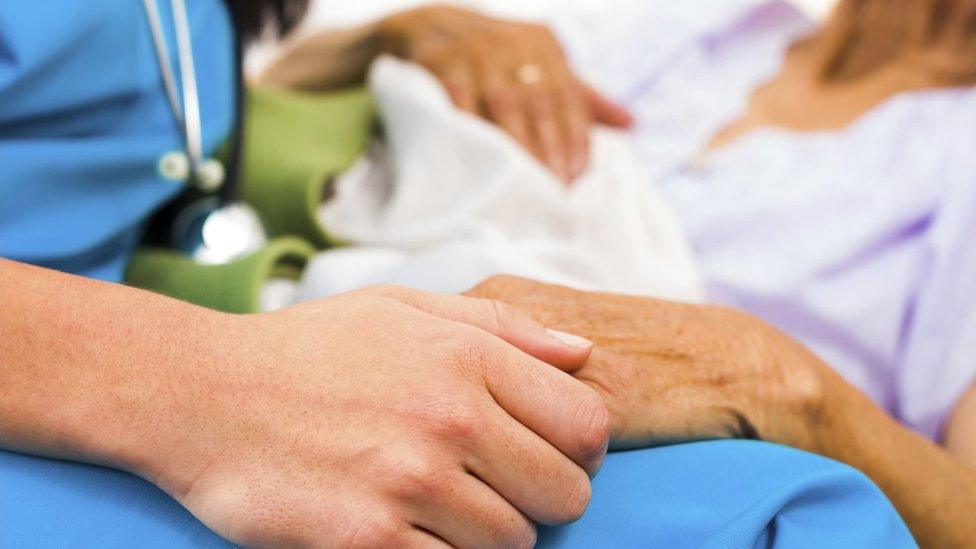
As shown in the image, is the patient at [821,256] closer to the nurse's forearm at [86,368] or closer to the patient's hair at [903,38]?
the patient's hair at [903,38]

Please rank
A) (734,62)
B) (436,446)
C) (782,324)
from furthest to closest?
(734,62) → (782,324) → (436,446)

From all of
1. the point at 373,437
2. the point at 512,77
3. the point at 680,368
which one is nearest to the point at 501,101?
the point at 512,77

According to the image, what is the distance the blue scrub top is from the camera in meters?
0.57

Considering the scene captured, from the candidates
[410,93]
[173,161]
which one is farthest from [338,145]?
[173,161]

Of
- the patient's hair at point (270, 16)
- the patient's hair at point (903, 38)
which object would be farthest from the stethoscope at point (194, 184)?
the patient's hair at point (903, 38)

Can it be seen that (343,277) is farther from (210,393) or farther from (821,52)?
(821,52)

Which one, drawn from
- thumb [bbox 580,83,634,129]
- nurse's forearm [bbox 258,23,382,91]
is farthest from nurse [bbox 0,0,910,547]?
nurse's forearm [bbox 258,23,382,91]

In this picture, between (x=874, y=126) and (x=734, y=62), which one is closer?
(x=874, y=126)

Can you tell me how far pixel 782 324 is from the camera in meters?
0.79

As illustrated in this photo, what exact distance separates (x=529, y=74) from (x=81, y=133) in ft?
1.52

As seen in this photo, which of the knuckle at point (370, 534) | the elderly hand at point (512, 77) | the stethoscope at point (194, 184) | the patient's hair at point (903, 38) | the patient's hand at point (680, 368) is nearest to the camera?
the knuckle at point (370, 534)

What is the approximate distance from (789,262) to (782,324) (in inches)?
2.3

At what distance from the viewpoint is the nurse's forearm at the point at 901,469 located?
540 millimetres

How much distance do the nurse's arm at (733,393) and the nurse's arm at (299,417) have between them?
7cm
